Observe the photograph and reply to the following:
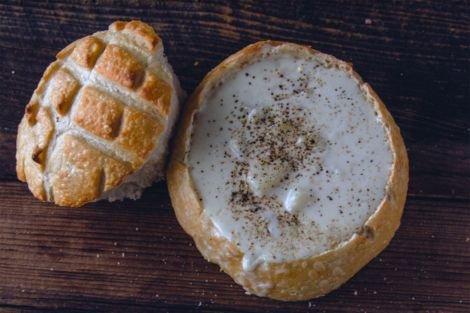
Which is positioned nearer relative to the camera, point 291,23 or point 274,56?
point 274,56

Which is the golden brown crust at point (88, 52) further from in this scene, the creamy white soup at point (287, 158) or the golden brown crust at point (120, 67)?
the creamy white soup at point (287, 158)

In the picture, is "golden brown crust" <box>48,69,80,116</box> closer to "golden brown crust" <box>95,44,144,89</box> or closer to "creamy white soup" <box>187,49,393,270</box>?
"golden brown crust" <box>95,44,144,89</box>

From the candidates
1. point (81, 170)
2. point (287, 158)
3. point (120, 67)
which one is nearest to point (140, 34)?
point (120, 67)

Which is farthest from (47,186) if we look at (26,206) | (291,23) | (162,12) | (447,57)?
(447,57)

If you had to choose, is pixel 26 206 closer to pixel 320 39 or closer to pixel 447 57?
pixel 320 39

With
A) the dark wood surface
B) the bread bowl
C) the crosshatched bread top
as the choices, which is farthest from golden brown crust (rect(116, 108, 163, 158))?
the dark wood surface

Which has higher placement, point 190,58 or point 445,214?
point 190,58

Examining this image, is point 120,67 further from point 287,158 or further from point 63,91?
point 287,158
